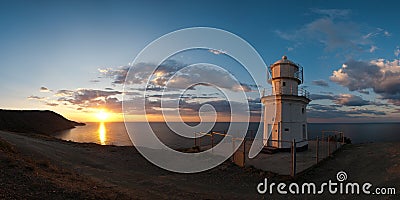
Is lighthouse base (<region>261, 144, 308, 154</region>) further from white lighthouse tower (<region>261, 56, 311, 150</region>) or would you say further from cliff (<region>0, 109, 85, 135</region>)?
cliff (<region>0, 109, 85, 135</region>)

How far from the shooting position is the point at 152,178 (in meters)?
9.41

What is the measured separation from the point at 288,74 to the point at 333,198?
10414 millimetres

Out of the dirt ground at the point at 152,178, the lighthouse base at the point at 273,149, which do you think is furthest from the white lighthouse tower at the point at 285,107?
the dirt ground at the point at 152,178

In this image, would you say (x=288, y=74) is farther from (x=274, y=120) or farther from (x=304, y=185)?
(x=304, y=185)

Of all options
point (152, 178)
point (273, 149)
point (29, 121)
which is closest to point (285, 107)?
point (273, 149)

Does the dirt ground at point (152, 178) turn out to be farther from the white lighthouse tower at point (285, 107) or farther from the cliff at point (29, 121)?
the cliff at point (29, 121)

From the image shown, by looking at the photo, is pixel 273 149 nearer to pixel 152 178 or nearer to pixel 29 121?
pixel 152 178

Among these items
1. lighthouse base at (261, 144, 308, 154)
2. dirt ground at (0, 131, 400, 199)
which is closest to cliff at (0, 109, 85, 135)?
dirt ground at (0, 131, 400, 199)

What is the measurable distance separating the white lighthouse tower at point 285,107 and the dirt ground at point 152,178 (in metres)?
3.12

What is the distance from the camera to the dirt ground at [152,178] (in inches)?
224

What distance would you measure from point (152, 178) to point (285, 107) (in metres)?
10.3

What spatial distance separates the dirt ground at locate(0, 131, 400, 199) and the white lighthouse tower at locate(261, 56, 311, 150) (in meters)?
3.12

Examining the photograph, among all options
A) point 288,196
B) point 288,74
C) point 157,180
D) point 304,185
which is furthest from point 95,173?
point 288,74

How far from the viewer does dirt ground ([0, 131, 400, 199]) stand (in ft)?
18.6
